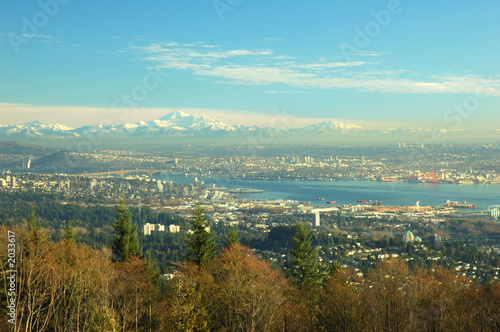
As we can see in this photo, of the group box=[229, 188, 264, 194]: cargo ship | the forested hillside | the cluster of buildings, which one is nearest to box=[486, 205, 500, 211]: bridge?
box=[229, 188, 264, 194]: cargo ship

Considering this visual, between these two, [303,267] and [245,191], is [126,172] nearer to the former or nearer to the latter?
[245,191]

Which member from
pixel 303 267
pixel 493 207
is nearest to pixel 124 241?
pixel 303 267

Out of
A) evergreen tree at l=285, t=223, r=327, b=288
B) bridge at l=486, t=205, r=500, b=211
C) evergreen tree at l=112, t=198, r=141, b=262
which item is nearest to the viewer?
evergreen tree at l=112, t=198, r=141, b=262

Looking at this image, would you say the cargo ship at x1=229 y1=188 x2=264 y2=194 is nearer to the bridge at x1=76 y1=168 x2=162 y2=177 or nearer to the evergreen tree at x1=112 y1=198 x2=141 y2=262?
the bridge at x1=76 y1=168 x2=162 y2=177

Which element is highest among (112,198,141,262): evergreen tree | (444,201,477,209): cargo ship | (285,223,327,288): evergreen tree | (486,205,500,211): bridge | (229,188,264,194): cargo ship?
(112,198,141,262): evergreen tree

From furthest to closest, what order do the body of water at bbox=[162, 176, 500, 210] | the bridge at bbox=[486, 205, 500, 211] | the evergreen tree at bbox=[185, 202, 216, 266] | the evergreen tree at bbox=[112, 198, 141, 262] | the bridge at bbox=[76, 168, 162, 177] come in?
the bridge at bbox=[76, 168, 162, 177] < the body of water at bbox=[162, 176, 500, 210] < the bridge at bbox=[486, 205, 500, 211] < the evergreen tree at bbox=[112, 198, 141, 262] < the evergreen tree at bbox=[185, 202, 216, 266]

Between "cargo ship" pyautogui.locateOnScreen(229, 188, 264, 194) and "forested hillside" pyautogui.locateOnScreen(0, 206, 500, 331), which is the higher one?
"forested hillside" pyautogui.locateOnScreen(0, 206, 500, 331)

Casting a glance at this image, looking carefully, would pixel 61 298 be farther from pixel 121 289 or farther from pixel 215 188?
pixel 215 188

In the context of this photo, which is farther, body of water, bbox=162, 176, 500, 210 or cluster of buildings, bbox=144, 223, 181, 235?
body of water, bbox=162, 176, 500, 210

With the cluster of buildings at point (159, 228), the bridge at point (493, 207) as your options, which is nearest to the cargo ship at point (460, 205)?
the bridge at point (493, 207)

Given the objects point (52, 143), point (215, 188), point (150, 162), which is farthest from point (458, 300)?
point (52, 143)

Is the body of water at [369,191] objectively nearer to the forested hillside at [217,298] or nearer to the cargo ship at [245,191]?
the cargo ship at [245,191]
